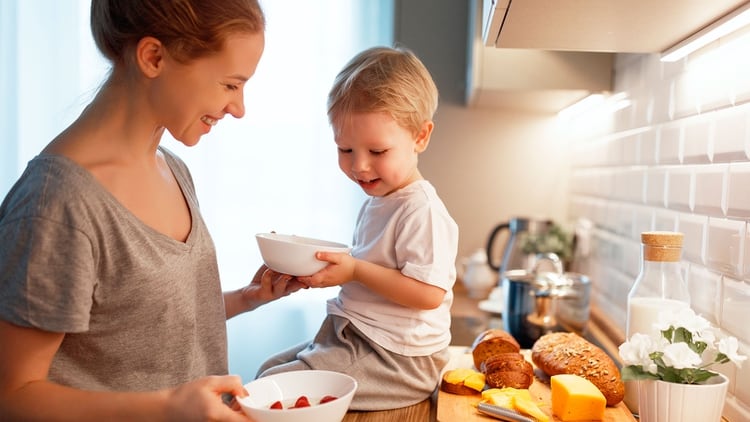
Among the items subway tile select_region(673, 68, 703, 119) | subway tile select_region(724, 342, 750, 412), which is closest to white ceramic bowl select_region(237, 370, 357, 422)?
subway tile select_region(724, 342, 750, 412)

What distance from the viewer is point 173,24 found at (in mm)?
876

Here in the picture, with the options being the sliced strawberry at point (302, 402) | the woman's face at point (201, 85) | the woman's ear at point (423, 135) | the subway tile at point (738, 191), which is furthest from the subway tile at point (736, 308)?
the woman's face at point (201, 85)

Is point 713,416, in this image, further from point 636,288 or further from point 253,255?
point 253,255

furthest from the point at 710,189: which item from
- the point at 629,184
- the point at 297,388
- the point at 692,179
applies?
the point at 297,388

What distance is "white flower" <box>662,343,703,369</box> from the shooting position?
87cm

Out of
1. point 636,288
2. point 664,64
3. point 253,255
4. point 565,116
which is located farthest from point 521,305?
point 253,255

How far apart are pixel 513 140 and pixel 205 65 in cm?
186

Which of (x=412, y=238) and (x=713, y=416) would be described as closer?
(x=713, y=416)

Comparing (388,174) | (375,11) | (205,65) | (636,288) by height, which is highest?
(375,11)

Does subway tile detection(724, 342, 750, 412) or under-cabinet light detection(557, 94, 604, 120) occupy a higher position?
under-cabinet light detection(557, 94, 604, 120)

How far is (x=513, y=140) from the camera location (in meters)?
2.60

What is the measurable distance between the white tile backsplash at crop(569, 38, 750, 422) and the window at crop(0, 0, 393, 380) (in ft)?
3.69

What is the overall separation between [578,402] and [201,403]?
0.58 m

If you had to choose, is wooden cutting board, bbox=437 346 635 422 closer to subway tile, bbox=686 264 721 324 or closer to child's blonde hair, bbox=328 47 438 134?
subway tile, bbox=686 264 721 324
